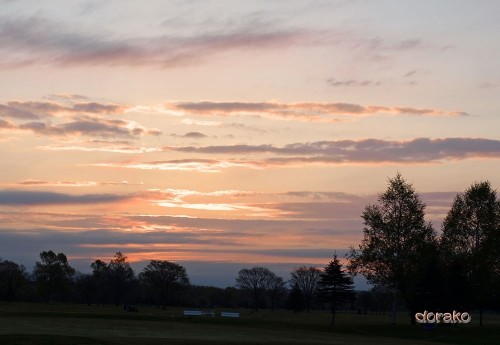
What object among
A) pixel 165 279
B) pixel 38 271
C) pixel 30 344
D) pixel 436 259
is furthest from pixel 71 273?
pixel 30 344

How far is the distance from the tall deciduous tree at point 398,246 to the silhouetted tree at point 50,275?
10367 centimetres

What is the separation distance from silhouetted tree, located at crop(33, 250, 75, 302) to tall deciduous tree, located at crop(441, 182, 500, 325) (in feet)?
364

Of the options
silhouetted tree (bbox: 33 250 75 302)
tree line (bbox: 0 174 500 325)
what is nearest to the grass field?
tree line (bbox: 0 174 500 325)

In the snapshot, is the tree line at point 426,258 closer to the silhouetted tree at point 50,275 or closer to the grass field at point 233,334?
the grass field at point 233,334

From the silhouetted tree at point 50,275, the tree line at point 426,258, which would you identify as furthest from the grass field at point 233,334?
the silhouetted tree at point 50,275

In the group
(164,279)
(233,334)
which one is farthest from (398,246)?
(164,279)

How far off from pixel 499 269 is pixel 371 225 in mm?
17553

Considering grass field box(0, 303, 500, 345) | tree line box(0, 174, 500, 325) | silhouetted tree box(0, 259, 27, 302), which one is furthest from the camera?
silhouetted tree box(0, 259, 27, 302)

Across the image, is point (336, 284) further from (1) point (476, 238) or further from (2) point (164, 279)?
(2) point (164, 279)

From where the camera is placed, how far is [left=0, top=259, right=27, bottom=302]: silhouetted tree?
177750mm

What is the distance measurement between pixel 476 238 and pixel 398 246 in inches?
421

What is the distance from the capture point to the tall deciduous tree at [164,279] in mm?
193375

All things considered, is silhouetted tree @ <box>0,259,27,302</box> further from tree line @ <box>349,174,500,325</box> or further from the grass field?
tree line @ <box>349,174,500,325</box>

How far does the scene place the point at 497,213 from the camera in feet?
317
